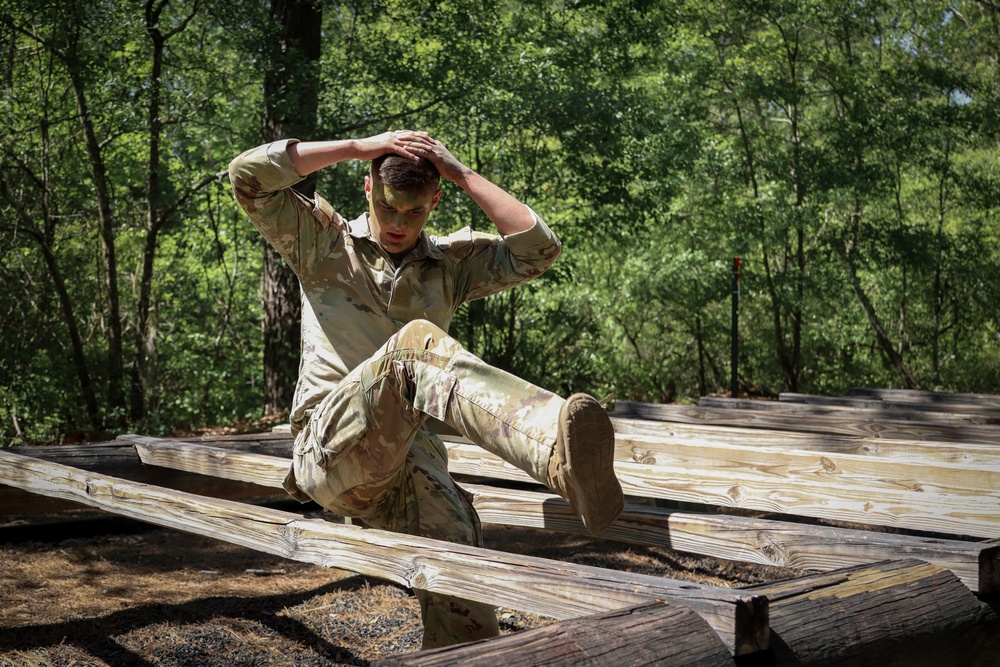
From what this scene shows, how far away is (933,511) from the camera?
326cm

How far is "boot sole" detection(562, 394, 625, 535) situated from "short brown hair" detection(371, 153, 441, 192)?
1084mm

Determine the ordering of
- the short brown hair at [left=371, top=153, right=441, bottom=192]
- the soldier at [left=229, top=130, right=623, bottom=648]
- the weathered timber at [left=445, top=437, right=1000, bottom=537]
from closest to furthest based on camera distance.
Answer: the soldier at [left=229, top=130, right=623, bottom=648]
the short brown hair at [left=371, top=153, right=441, bottom=192]
the weathered timber at [left=445, top=437, right=1000, bottom=537]

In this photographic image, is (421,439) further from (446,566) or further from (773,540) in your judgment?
(773,540)

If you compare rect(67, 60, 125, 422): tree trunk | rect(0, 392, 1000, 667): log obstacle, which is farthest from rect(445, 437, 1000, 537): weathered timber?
rect(67, 60, 125, 422): tree trunk

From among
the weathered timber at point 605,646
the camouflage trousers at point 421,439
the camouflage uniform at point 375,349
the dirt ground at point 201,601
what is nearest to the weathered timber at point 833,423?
the dirt ground at point 201,601

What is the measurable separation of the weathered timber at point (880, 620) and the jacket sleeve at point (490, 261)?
60.1 inches

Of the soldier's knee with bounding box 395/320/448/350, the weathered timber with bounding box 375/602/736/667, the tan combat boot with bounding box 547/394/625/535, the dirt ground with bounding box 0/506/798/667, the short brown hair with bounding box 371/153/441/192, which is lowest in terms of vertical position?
the dirt ground with bounding box 0/506/798/667

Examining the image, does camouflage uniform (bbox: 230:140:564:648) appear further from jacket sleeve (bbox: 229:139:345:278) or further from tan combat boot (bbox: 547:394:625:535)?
tan combat boot (bbox: 547:394:625:535)

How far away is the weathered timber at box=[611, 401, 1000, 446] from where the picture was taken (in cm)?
468

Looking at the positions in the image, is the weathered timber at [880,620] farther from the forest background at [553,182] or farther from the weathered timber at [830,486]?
the forest background at [553,182]

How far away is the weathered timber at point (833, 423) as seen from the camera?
468cm

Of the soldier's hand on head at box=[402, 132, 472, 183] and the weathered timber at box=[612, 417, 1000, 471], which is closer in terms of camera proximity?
the soldier's hand on head at box=[402, 132, 472, 183]

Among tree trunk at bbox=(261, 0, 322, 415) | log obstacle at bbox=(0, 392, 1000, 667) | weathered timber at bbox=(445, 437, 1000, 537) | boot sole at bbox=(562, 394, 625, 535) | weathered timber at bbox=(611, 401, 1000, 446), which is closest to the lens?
log obstacle at bbox=(0, 392, 1000, 667)

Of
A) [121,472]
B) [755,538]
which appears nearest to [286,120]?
[121,472]
